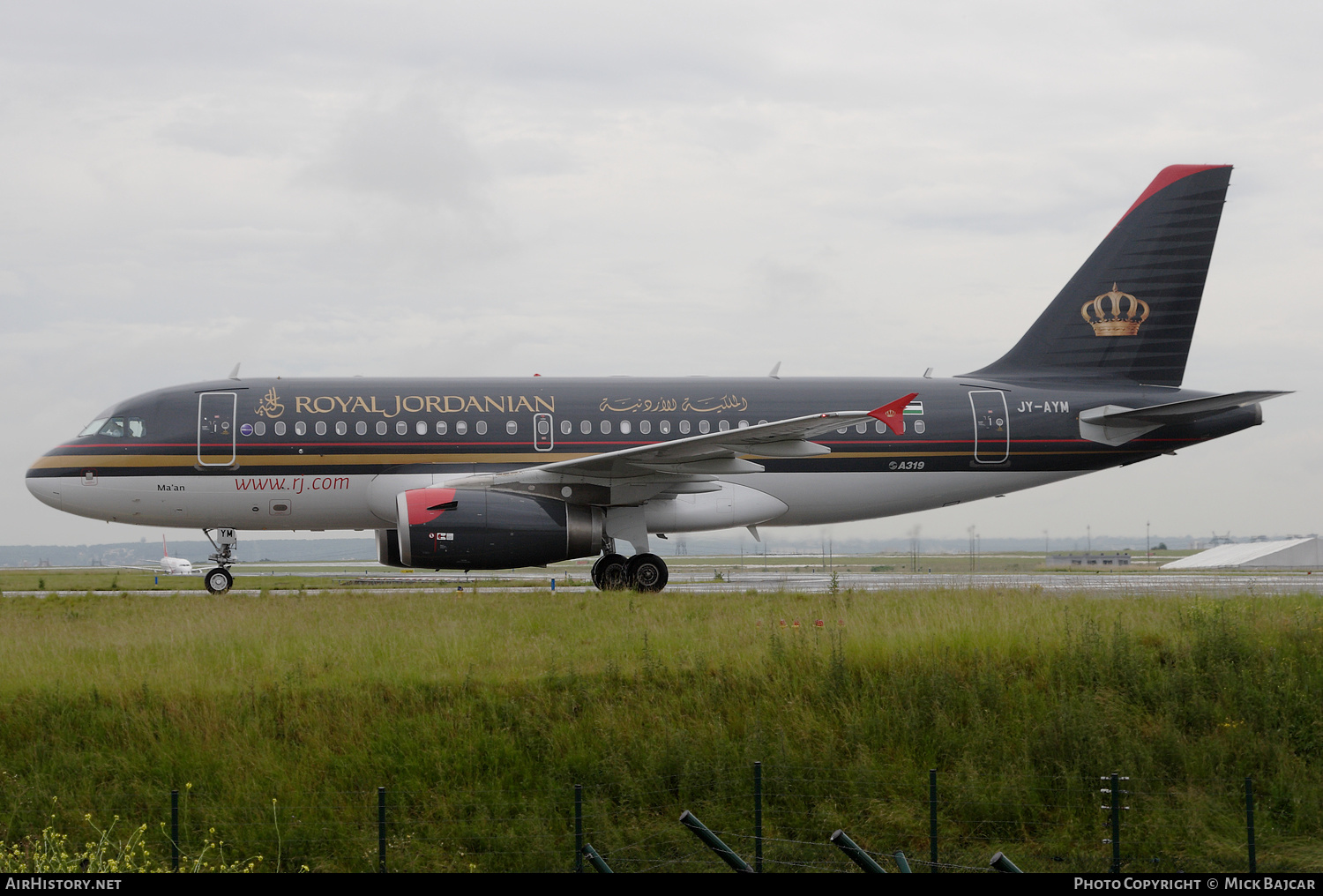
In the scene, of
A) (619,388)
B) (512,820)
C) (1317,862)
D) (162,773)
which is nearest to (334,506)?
(619,388)

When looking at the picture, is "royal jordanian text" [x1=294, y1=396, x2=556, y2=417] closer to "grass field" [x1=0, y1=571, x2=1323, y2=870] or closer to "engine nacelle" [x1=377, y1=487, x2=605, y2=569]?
"engine nacelle" [x1=377, y1=487, x2=605, y2=569]

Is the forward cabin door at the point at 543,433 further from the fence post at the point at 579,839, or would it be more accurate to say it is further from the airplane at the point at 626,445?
the fence post at the point at 579,839

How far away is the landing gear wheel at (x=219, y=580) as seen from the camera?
21453 millimetres

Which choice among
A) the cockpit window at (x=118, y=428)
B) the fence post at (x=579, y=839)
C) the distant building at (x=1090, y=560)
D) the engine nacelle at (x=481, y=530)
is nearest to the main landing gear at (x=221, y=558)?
the cockpit window at (x=118, y=428)

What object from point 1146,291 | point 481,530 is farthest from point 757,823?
point 1146,291

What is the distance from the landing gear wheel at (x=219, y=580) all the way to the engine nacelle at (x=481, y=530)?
16.4 ft

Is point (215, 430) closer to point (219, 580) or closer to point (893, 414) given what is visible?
point (219, 580)

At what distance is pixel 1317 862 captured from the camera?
30.6 feet

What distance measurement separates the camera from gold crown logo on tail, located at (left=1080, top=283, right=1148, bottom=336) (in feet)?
76.1

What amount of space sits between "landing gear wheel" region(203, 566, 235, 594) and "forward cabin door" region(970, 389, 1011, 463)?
49.6ft

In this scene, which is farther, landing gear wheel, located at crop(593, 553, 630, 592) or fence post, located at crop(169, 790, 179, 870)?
landing gear wheel, located at crop(593, 553, 630, 592)

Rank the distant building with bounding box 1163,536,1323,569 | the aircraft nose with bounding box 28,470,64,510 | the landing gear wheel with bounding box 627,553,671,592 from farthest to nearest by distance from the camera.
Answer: the distant building with bounding box 1163,536,1323,569 → the aircraft nose with bounding box 28,470,64,510 → the landing gear wheel with bounding box 627,553,671,592

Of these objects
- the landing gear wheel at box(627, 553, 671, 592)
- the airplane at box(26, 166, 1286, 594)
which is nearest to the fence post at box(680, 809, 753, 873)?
the airplane at box(26, 166, 1286, 594)

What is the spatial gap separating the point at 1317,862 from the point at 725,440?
34.3 ft
